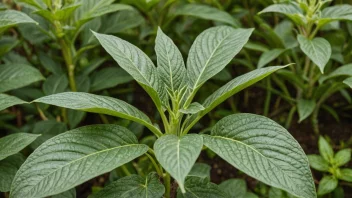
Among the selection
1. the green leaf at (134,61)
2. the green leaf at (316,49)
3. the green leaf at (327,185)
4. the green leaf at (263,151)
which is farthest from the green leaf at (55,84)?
the green leaf at (327,185)

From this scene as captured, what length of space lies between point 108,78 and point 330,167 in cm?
96

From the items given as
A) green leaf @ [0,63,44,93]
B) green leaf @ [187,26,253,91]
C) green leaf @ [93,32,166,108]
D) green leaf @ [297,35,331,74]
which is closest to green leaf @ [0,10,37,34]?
green leaf @ [0,63,44,93]

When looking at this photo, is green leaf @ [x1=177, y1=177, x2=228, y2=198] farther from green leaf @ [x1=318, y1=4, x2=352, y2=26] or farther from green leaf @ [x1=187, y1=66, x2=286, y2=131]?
green leaf @ [x1=318, y1=4, x2=352, y2=26]

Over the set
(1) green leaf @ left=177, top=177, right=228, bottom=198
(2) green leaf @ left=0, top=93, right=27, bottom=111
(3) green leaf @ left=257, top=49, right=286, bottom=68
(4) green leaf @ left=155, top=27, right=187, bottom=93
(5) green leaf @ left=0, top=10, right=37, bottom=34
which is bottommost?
(1) green leaf @ left=177, top=177, right=228, bottom=198

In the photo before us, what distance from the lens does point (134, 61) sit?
1.27m

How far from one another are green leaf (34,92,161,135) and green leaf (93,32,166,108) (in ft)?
0.28

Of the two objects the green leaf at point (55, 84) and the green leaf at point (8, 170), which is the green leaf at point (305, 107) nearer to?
the green leaf at point (55, 84)

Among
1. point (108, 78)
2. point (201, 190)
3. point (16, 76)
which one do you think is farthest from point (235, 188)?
point (16, 76)

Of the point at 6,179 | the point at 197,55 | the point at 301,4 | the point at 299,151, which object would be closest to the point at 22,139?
the point at 6,179

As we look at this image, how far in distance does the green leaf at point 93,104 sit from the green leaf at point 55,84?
627 millimetres

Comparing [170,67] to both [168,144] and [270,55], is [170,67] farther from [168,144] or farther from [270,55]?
[270,55]

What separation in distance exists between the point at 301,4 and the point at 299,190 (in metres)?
0.84

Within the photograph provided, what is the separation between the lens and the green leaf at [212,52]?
1.30 metres

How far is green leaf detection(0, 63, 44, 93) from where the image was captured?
1588 millimetres
